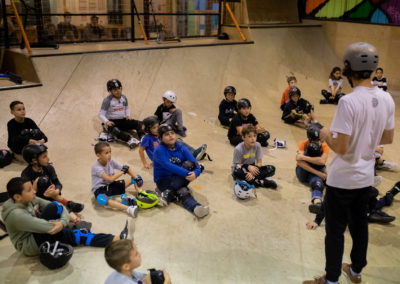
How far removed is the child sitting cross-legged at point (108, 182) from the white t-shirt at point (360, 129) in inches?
90.0

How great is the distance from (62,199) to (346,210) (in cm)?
284

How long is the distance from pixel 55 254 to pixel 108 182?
4.26 ft

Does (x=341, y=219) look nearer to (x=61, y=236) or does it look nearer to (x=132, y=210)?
(x=132, y=210)

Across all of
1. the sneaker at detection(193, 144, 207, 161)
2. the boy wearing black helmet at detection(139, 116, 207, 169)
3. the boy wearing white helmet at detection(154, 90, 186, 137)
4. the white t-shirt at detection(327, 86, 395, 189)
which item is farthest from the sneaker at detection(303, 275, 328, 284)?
the boy wearing white helmet at detection(154, 90, 186, 137)

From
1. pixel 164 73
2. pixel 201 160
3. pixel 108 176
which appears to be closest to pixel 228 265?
pixel 108 176

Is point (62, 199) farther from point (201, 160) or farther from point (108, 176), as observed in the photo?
point (201, 160)

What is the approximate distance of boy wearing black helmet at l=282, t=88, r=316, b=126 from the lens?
23.6 feet

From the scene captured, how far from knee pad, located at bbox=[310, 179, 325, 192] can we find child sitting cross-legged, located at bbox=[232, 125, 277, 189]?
46 cm

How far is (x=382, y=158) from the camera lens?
5875mm

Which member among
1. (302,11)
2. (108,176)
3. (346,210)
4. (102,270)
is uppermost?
(302,11)

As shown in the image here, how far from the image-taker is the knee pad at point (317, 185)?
458 centimetres

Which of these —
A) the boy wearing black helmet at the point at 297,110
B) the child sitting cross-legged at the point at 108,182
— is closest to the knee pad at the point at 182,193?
the child sitting cross-legged at the point at 108,182

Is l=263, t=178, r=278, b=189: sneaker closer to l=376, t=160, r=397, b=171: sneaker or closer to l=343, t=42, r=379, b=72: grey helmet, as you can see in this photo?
l=376, t=160, r=397, b=171: sneaker

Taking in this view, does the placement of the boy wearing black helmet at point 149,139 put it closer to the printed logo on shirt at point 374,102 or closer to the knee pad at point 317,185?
the knee pad at point 317,185
